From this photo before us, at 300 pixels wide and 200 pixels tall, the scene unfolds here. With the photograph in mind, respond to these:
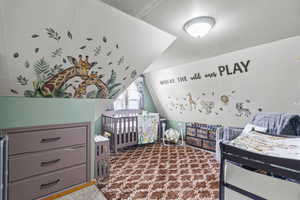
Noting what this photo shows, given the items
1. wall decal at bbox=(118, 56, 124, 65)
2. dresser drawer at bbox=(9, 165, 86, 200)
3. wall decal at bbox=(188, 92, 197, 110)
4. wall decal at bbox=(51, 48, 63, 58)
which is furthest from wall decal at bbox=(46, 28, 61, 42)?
wall decal at bbox=(188, 92, 197, 110)

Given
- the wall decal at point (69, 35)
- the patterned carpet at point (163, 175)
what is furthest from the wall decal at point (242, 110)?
the wall decal at point (69, 35)

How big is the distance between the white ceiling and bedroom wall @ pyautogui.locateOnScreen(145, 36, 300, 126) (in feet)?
0.96

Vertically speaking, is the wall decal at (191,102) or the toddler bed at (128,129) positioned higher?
the wall decal at (191,102)

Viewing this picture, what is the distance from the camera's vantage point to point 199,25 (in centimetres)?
→ 160

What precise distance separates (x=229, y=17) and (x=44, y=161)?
7.67 feet

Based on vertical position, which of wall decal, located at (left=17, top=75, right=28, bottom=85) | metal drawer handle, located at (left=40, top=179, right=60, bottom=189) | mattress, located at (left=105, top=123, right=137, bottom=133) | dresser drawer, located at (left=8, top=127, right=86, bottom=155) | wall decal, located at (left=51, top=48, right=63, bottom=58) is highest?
wall decal, located at (left=51, top=48, right=63, bottom=58)

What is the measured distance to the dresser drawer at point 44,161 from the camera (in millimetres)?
1261

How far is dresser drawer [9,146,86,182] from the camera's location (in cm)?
126

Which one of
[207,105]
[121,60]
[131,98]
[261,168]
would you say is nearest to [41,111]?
[121,60]

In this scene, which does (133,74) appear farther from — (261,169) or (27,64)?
(261,169)

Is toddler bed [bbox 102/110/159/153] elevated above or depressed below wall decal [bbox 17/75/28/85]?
below

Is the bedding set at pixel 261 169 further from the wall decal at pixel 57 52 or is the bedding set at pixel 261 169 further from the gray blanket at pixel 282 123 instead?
the wall decal at pixel 57 52

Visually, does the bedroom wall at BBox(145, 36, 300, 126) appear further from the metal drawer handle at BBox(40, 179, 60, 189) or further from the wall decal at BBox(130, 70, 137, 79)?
the metal drawer handle at BBox(40, 179, 60, 189)

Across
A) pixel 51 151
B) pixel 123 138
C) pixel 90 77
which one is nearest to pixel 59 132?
pixel 51 151
